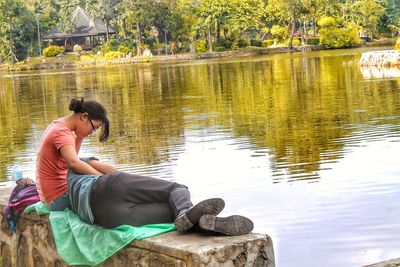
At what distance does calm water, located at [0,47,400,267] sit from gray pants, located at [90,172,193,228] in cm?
176

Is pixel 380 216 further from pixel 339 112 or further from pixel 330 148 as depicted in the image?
pixel 339 112

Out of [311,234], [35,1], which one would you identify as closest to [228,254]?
[311,234]

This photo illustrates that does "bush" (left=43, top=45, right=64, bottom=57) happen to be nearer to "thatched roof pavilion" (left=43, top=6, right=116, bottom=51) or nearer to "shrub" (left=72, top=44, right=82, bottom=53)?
"shrub" (left=72, top=44, right=82, bottom=53)

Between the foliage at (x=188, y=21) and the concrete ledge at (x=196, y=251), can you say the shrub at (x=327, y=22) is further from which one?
the concrete ledge at (x=196, y=251)

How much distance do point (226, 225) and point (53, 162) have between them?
5.27 ft

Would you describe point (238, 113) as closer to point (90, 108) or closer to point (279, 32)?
point (90, 108)

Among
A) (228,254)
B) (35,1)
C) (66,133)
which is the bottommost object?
(228,254)

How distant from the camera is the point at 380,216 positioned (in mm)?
7434

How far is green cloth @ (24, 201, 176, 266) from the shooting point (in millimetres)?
4785

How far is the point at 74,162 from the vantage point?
5367mm

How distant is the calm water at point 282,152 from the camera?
23.4ft

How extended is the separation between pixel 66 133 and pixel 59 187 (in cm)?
40

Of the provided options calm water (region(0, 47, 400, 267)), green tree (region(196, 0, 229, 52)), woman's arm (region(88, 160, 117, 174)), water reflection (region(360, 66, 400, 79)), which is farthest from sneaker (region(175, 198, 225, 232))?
Answer: green tree (region(196, 0, 229, 52))

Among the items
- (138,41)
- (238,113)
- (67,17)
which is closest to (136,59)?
(138,41)
